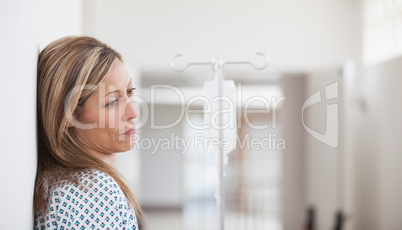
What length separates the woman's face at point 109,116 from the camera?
1.02 meters

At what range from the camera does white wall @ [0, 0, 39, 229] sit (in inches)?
27.6

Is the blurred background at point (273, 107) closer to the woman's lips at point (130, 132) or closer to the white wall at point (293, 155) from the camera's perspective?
the white wall at point (293, 155)

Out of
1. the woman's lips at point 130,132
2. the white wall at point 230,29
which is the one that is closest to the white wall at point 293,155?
the white wall at point 230,29

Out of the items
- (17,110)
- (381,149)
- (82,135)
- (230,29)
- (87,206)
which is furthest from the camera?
(230,29)

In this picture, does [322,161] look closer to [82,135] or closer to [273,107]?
[273,107]

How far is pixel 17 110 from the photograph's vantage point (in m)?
0.77

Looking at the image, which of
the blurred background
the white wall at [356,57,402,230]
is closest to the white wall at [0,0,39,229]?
the blurred background

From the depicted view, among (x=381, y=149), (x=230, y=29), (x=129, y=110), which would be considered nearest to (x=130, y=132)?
(x=129, y=110)

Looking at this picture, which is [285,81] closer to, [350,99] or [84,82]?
[350,99]

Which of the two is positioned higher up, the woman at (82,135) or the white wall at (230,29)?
the white wall at (230,29)

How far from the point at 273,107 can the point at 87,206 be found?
2.66 metres

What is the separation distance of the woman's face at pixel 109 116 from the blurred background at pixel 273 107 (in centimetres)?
212

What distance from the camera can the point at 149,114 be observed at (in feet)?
10.8

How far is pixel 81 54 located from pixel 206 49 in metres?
2.35
